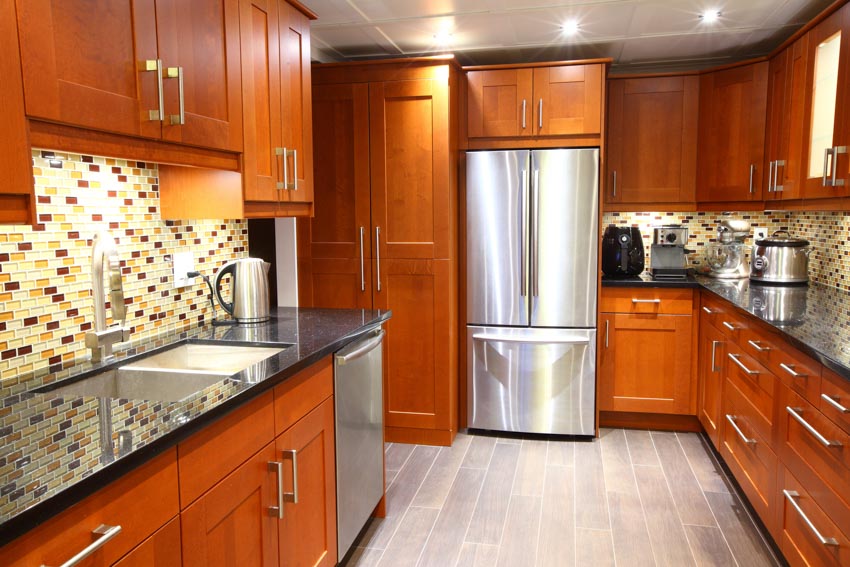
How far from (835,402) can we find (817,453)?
24cm

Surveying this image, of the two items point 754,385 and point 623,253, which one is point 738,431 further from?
point 623,253

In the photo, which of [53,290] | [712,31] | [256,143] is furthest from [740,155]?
[53,290]

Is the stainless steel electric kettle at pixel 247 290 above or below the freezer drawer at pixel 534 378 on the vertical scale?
above

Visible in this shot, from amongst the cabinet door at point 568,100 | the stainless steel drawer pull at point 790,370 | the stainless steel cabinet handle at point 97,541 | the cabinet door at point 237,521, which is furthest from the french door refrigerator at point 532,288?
the stainless steel cabinet handle at point 97,541

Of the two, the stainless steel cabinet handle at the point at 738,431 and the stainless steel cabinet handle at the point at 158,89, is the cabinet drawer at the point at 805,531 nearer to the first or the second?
the stainless steel cabinet handle at the point at 738,431

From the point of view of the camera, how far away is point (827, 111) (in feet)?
9.09

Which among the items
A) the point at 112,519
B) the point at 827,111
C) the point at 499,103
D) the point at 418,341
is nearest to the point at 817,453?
the point at 827,111

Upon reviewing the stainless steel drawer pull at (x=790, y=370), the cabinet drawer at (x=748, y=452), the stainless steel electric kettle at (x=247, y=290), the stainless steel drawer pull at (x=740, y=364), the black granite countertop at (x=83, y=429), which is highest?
the stainless steel electric kettle at (x=247, y=290)

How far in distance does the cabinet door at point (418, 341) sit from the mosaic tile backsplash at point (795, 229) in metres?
1.07

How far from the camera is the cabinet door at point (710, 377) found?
323cm

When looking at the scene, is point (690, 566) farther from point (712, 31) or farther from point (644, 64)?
point (644, 64)

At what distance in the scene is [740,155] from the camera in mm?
3709

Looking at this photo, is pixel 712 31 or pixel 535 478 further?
pixel 712 31

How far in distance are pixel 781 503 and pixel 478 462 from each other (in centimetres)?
152
